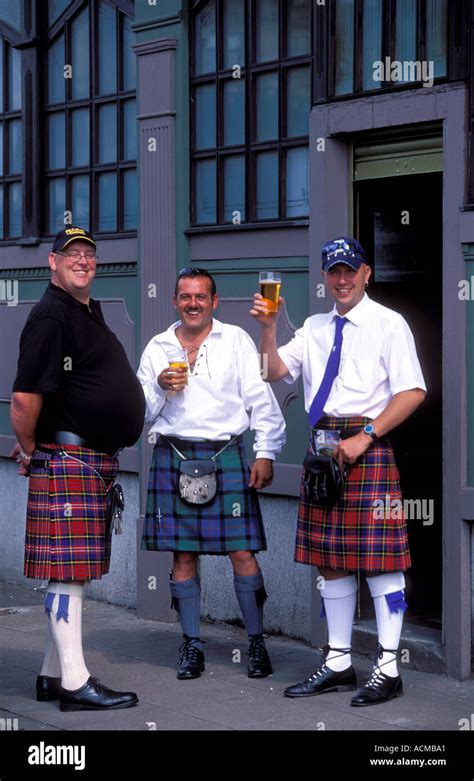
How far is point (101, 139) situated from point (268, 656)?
3945 mm

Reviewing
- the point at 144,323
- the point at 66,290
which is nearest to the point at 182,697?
the point at 66,290

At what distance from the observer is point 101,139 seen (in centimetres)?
967

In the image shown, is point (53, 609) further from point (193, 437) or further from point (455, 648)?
point (455, 648)

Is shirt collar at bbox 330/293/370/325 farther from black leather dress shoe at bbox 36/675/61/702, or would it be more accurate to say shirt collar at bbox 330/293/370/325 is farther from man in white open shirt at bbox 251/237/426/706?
black leather dress shoe at bbox 36/675/61/702

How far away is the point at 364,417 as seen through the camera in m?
6.47

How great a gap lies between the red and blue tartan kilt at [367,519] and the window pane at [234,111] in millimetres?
2554

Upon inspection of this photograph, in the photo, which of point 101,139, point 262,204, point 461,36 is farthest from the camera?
point 101,139

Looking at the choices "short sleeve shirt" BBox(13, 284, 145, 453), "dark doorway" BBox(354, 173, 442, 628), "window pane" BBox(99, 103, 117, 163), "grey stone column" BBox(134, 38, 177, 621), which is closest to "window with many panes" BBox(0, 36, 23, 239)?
"window pane" BBox(99, 103, 117, 163)

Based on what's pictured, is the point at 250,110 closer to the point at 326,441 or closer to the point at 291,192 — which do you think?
the point at 291,192

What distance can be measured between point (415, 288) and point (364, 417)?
1.65m

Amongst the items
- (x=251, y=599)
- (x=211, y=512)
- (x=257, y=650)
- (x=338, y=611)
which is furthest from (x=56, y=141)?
(x=338, y=611)

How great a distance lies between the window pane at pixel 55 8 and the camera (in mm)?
10055

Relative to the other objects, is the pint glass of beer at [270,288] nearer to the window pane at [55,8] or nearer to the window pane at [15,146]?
the window pane at [55,8]

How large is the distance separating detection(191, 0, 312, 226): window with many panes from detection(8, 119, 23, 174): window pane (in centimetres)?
218
